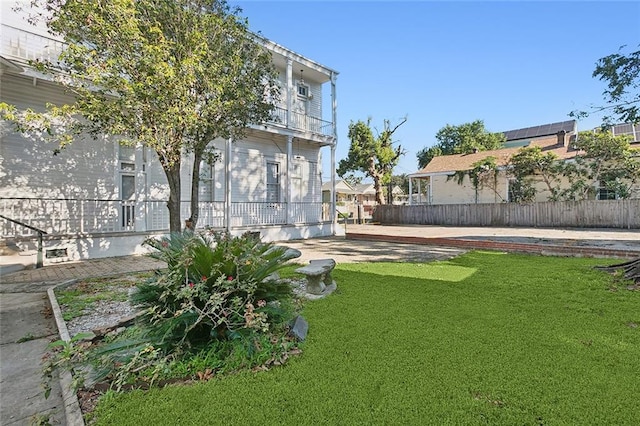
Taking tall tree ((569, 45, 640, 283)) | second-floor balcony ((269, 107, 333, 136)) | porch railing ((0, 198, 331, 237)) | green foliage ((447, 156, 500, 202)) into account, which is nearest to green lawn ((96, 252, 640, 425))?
tall tree ((569, 45, 640, 283))

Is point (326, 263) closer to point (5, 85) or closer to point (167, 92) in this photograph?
point (167, 92)

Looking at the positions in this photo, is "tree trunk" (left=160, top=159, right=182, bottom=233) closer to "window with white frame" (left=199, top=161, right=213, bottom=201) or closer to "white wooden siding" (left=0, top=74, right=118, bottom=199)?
"white wooden siding" (left=0, top=74, right=118, bottom=199)

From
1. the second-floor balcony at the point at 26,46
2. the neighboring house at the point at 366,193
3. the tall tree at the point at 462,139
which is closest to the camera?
the second-floor balcony at the point at 26,46

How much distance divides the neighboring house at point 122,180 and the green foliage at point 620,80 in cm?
817

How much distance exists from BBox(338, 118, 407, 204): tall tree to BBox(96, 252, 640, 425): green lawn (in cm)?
2221

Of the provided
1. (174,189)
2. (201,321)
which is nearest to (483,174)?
(174,189)

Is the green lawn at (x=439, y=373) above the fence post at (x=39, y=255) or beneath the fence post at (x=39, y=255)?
beneath

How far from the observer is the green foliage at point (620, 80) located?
6.80 m

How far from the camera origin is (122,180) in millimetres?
10727

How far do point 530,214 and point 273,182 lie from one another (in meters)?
15.0

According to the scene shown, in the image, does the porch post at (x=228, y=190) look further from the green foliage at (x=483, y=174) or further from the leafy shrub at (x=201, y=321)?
the green foliage at (x=483, y=174)

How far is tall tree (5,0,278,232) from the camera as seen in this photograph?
19.3ft

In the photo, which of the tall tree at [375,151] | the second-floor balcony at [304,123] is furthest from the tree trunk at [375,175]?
the second-floor balcony at [304,123]

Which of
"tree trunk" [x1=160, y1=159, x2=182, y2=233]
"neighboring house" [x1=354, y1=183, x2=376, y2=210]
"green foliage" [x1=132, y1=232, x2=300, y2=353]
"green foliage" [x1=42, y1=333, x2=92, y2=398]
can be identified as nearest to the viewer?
"green foliage" [x1=42, y1=333, x2=92, y2=398]
